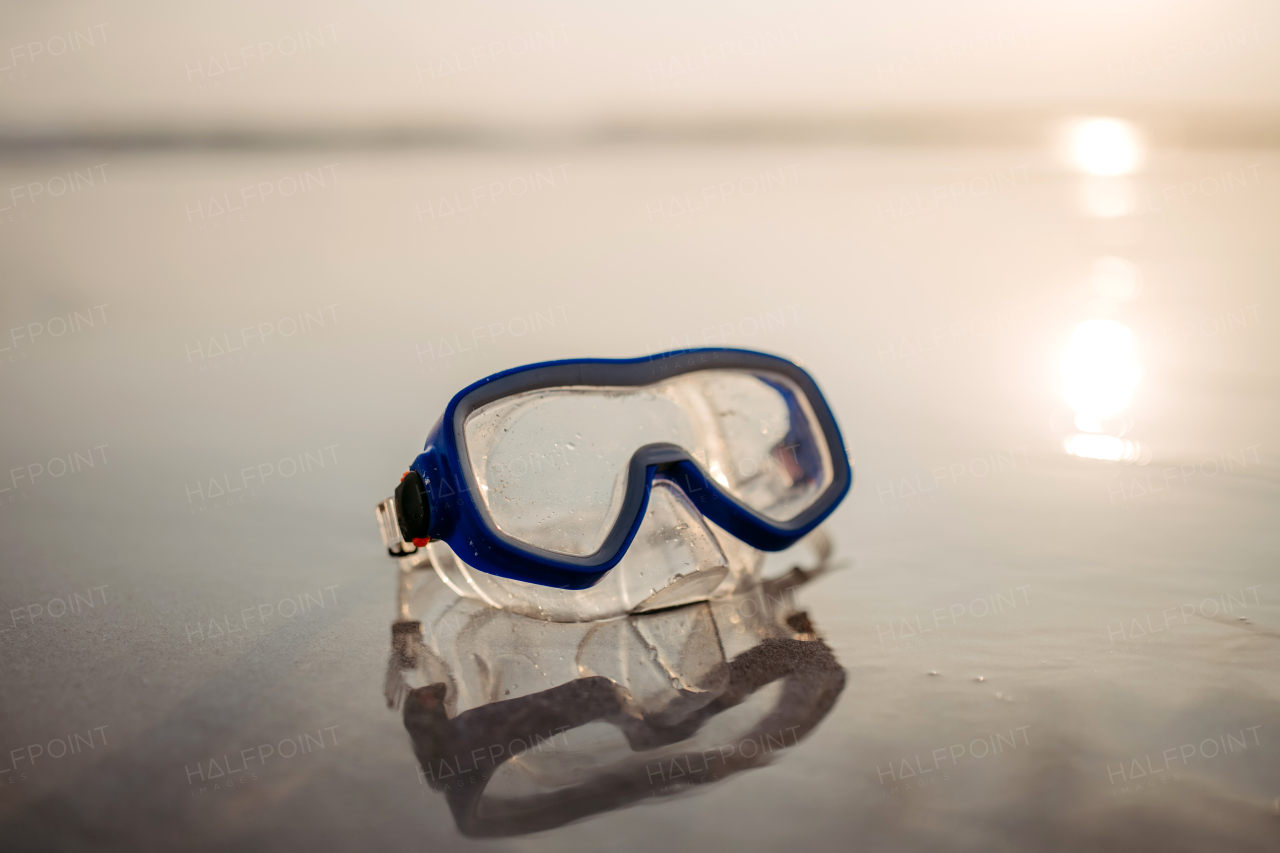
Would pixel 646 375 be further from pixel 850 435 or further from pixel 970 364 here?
pixel 970 364

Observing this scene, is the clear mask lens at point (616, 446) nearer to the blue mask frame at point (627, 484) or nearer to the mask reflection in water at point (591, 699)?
the blue mask frame at point (627, 484)

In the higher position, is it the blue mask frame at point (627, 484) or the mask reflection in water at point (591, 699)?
the blue mask frame at point (627, 484)

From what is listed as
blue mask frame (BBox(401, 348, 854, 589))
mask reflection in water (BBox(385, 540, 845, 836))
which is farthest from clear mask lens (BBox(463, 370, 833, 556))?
mask reflection in water (BBox(385, 540, 845, 836))

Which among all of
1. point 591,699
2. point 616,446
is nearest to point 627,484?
point 616,446

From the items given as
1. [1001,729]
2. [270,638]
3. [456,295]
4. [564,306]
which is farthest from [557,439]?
[456,295]

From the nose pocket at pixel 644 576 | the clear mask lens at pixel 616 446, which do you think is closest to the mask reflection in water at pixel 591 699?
the nose pocket at pixel 644 576

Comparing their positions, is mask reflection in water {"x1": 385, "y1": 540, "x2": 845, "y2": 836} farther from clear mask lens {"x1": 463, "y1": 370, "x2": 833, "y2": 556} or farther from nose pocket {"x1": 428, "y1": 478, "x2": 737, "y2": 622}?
clear mask lens {"x1": 463, "y1": 370, "x2": 833, "y2": 556}
